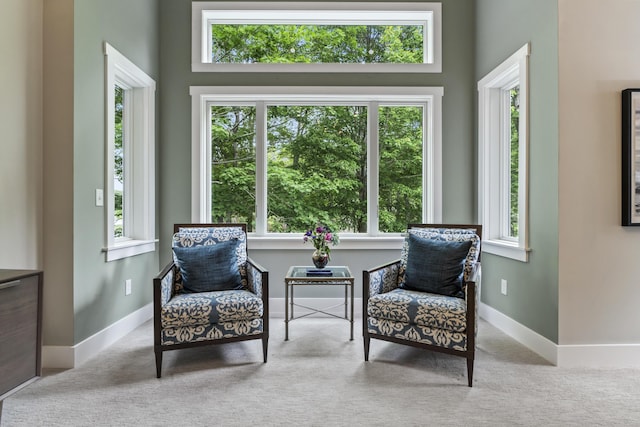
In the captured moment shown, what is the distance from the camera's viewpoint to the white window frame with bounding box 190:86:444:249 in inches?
158

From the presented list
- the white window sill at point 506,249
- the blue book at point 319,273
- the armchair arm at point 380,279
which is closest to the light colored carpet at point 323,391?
the armchair arm at point 380,279

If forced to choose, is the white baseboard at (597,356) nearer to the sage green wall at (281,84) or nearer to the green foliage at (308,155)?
the sage green wall at (281,84)

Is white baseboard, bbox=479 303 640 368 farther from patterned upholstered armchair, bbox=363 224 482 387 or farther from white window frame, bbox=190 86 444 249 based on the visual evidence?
white window frame, bbox=190 86 444 249

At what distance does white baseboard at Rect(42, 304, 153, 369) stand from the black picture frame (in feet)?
11.9

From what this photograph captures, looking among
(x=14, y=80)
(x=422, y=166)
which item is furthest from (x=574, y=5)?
(x=14, y=80)

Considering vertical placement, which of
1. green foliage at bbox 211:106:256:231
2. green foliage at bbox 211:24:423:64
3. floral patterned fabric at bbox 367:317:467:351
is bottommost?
floral patterned fabric at bbox 367:317:467:351

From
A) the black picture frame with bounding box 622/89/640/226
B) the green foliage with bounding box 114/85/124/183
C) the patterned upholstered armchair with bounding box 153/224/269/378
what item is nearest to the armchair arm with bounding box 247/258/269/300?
the patterned upholstered armchair with bounding box 153/224/269/378

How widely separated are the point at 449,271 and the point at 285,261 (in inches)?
66.7

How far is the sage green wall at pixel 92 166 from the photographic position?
8.95ft

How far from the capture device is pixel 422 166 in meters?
4.22

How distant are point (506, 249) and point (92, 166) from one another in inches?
125

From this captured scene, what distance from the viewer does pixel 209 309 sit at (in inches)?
104

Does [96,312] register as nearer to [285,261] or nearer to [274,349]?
[274,349]

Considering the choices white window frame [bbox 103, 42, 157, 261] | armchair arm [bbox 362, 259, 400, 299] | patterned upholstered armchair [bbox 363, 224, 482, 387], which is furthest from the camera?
white window frame [bbox 103, 42, 157, 261]
